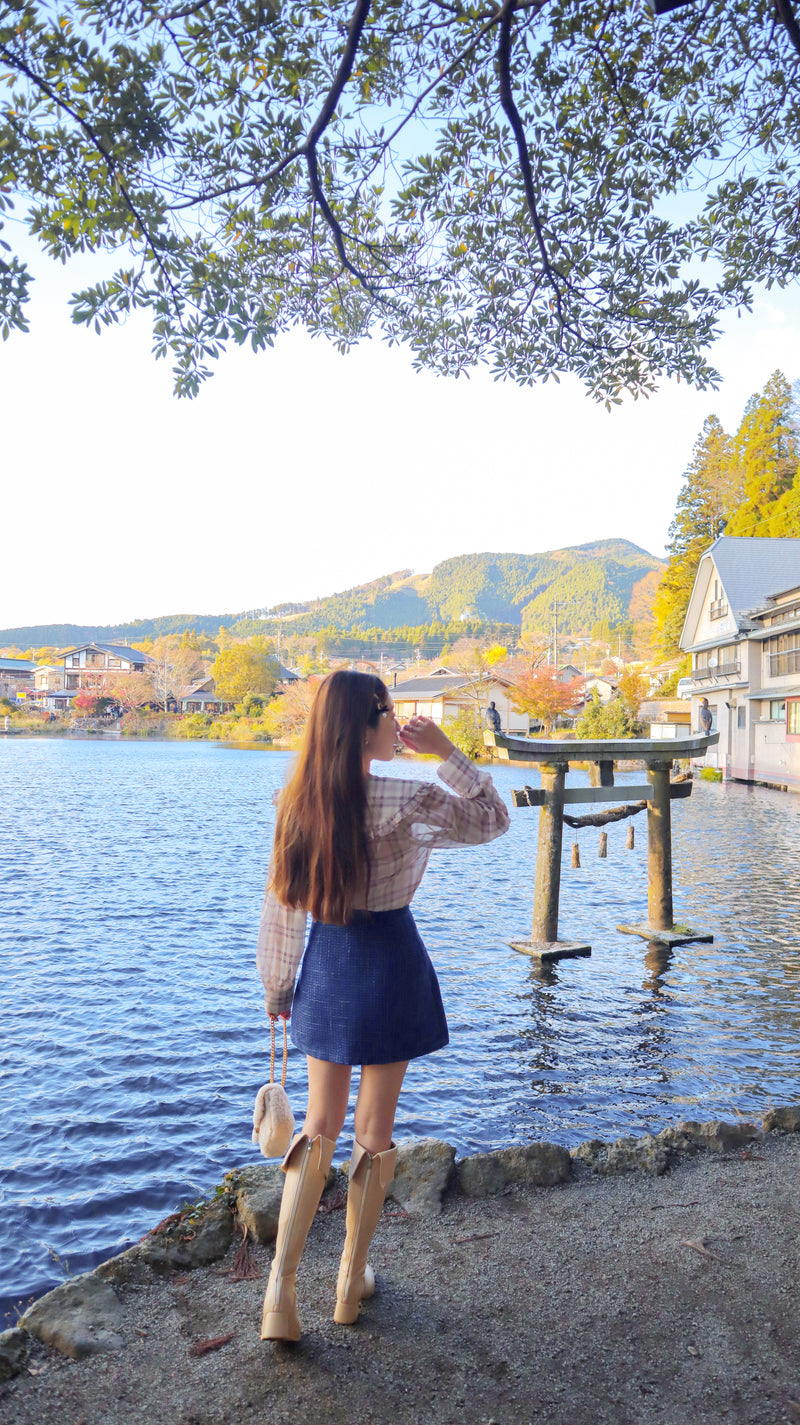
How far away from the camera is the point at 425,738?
250 centimetres

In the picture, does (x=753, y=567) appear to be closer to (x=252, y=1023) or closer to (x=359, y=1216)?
(x=252, y=1023)

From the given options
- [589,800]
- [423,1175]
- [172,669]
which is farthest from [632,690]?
[172,669]

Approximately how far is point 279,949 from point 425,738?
0.77 metres

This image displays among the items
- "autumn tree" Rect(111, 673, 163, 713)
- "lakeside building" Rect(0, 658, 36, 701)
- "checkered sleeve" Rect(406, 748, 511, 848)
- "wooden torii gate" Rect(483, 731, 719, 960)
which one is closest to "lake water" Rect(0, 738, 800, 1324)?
"wooden torii gate" Rect(483, 731, 719, 960)

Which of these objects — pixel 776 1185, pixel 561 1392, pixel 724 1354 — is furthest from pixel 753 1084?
pixel 561 1392

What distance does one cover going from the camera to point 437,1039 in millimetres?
2533

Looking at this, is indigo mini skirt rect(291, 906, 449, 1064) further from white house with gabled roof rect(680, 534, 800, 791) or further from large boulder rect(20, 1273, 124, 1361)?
white house with gabled roof rect(680, 534, 800, 791)

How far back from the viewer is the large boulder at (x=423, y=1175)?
344cm

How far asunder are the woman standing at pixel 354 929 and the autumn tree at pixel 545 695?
136ft

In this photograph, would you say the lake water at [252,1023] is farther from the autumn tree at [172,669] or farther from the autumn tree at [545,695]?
the autumn tree at [172,669]

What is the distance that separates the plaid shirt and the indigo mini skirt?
0.20 feet

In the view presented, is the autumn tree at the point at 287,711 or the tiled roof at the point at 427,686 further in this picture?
the autumn tree at the point at 287,711

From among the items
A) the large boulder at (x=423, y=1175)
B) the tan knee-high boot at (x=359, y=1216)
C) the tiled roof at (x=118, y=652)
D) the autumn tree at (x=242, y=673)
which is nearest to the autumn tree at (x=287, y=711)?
the autumn tree at (x=242, y=673)

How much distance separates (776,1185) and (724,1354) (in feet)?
4.42
